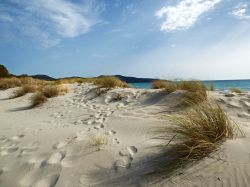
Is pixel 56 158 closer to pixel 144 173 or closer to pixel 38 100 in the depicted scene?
pixel 144 173

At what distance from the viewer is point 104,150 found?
322 cm

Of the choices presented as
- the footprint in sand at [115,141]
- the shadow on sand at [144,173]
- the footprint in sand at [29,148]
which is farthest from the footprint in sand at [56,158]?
the footprint in sand at [115,141]

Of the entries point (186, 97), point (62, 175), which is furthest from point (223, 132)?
point (186, 97)

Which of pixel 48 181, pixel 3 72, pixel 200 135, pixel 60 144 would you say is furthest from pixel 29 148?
pixel 3 72

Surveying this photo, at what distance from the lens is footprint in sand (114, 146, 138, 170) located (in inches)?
109

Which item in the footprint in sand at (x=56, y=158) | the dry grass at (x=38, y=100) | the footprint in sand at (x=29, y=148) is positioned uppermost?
the dry grass at (x=38, y=100)

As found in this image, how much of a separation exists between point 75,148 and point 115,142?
0.56 m

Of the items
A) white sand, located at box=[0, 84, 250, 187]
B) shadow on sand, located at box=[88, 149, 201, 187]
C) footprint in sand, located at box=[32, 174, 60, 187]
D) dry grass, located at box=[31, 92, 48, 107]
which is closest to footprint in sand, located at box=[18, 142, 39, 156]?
white sand, located at box=[0, 84, 250, 187]

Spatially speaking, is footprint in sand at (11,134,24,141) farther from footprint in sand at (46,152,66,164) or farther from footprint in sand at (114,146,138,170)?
footprint in sand at (114,146,138,170)

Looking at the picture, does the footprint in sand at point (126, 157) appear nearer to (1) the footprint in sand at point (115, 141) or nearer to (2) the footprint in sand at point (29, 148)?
(1) the footprint in sand at point (115, 141)

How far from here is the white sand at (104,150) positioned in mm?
2307

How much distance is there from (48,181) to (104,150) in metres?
0.81

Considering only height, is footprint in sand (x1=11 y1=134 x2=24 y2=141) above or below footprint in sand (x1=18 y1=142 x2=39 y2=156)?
below

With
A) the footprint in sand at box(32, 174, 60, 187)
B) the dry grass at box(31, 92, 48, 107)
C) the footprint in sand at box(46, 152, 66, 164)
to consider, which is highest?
the dry grass at box(31, 92, 48, 107)
